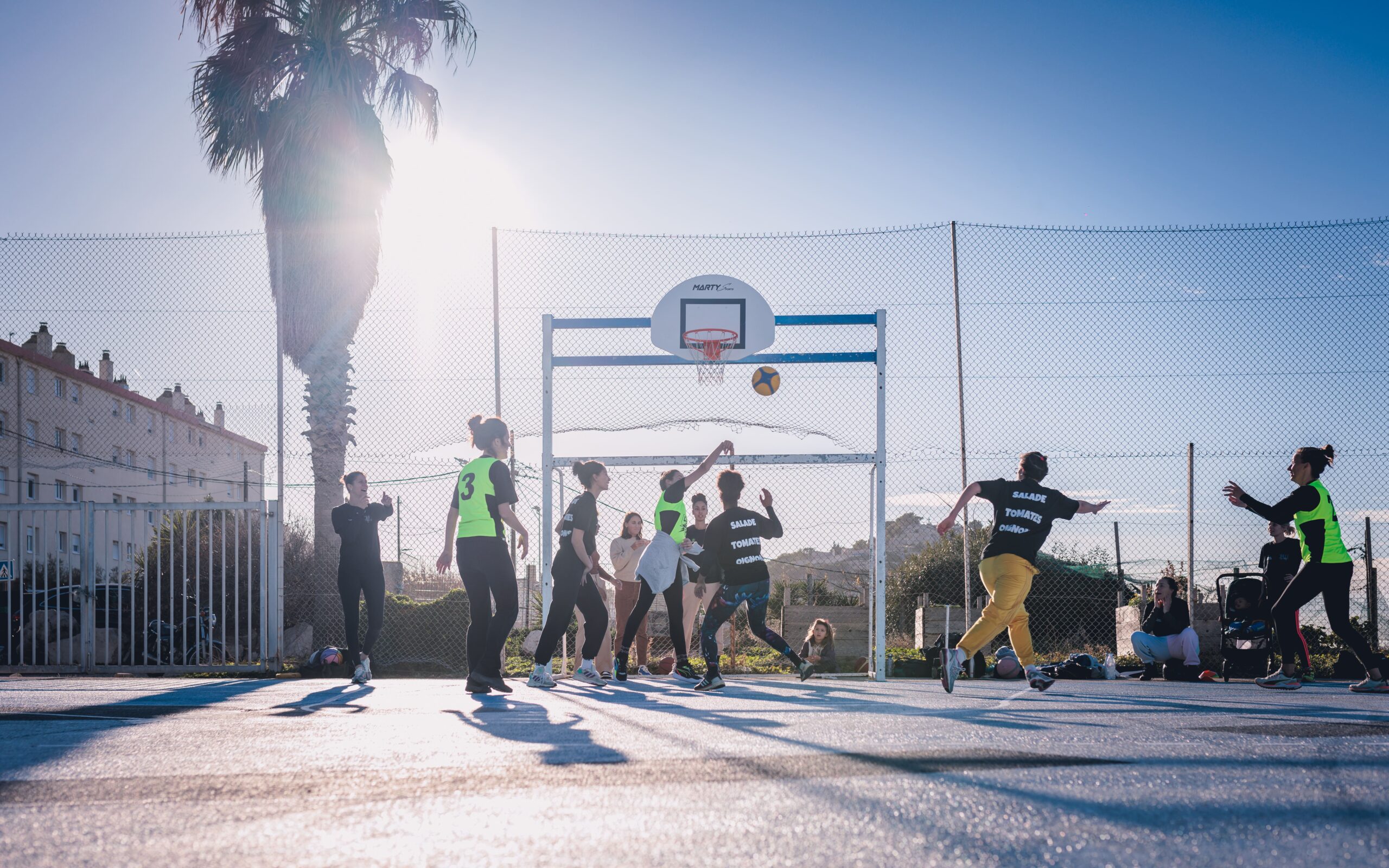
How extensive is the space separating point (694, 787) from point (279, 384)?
9104 millimetres

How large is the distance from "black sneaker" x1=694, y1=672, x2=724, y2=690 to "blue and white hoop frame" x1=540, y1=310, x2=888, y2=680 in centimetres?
211

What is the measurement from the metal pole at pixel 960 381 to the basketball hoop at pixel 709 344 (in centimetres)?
232

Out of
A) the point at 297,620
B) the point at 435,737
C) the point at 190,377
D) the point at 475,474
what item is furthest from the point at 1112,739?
the point at 297,620

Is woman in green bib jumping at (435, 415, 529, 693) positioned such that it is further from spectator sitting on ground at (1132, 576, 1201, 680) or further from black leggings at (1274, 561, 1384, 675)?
spectator sitting on ground at (1132, 576, 1201, 680)

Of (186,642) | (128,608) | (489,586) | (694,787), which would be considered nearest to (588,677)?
(489,586)

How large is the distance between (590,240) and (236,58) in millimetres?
6131

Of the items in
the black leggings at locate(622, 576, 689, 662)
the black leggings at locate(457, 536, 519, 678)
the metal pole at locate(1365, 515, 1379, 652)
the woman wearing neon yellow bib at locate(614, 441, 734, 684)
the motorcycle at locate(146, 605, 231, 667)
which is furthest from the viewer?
the metal pole at locate(1365, 515, 1379, 652)

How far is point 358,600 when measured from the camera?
8766 mm

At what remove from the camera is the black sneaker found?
788 cm

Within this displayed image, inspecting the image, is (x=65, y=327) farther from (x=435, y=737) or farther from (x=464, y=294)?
(x=435, y=737)

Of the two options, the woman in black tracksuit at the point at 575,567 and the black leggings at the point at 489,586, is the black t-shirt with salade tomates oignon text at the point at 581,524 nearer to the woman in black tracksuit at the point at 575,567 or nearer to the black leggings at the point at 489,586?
the woman in black tracksuit at the point at 575,567

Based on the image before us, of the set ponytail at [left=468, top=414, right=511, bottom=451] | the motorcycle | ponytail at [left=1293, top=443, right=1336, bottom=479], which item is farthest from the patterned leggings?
the motorcycle

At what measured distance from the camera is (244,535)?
17547 millimetres

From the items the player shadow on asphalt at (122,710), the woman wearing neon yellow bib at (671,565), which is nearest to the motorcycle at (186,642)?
the player shadow on asphalt at (122,710)
